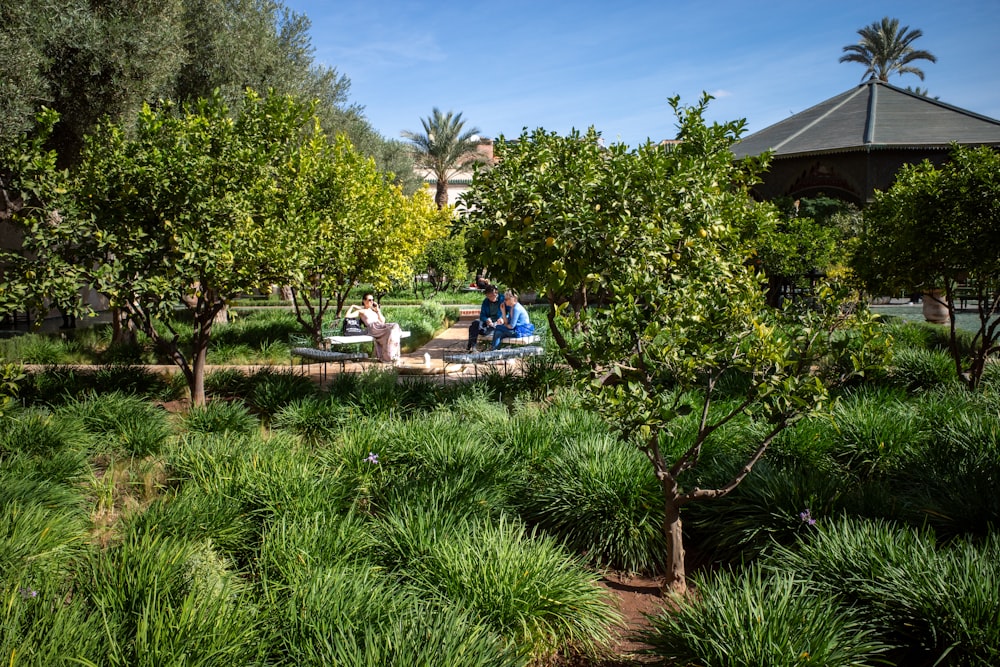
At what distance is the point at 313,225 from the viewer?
336 inches

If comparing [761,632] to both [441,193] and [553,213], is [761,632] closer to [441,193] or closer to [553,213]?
[553,213]

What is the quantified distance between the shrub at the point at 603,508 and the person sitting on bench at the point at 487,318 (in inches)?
244

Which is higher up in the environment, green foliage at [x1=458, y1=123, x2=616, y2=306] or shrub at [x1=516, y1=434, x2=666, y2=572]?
green foliage at [x1=458, y1=123, x2=616, y2=306]

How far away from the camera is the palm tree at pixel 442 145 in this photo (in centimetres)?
3638

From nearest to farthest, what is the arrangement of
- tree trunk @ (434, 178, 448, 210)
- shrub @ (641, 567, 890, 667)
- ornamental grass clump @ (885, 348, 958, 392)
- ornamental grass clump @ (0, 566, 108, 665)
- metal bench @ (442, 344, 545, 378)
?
ornamental grass clump @ (0, 566, 108, 665) → shrub @ (641, 567, 890, 667) → ornamental grass clump @ (885, 348, 958, 392) → metal bench @ (442, 344, 545, 378) → tree trunk @ (434, 178, 448, 210)

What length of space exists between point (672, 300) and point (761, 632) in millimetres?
1771

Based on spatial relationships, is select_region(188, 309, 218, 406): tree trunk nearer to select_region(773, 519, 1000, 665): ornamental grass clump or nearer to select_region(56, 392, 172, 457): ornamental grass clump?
select_region(56, 392, 172, 457): ornamental grass clump

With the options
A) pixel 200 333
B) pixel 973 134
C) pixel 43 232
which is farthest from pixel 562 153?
pixel 973 134

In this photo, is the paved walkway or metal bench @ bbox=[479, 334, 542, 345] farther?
metal bench @ bbox=[479, 334, 542, 345]

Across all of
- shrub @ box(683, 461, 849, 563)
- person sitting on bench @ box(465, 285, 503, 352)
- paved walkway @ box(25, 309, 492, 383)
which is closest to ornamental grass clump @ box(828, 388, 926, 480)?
shrub @ box(683, 461, 849, 563)

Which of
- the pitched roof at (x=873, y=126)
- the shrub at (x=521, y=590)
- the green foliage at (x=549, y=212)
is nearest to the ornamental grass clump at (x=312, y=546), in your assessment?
the shrub at (x=521, y=590)

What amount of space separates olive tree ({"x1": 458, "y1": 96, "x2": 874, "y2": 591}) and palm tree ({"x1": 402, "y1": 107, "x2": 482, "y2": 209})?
30.1m

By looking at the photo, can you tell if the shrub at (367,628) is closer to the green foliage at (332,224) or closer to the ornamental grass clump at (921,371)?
the green foliage at (332,224)

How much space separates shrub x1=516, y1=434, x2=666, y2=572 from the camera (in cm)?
451
